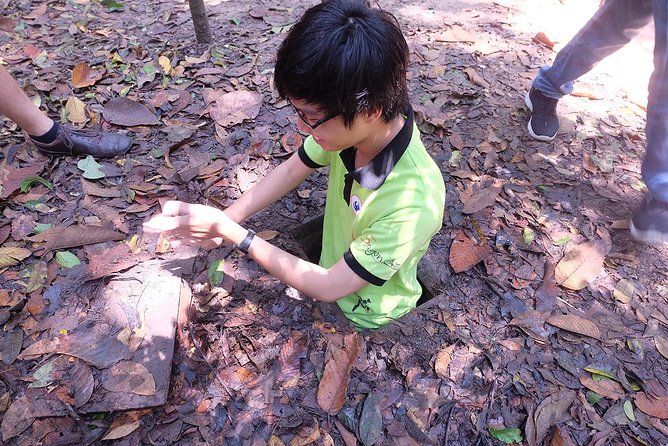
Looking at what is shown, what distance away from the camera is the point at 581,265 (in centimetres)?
239

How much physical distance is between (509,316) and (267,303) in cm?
120

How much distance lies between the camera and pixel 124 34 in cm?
392

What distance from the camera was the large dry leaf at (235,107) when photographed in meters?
3.12

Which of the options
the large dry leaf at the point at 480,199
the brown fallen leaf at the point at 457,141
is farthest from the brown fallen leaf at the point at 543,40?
the large dry leaf at the point at 480,199

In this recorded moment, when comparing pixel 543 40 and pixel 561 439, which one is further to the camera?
pixel 543 40

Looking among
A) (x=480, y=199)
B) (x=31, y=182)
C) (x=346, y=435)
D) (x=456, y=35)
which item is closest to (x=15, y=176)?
(x=31, y=182)

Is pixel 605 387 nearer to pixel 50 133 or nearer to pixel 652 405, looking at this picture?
pixel 652 405

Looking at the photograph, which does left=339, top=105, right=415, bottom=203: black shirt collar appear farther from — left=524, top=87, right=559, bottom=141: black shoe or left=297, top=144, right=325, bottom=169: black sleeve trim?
left=524, top=87, right=559, bottom=141: black shoe

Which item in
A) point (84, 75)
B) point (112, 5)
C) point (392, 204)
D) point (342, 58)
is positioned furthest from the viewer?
point (112, 5)

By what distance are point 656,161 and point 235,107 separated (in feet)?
8.79

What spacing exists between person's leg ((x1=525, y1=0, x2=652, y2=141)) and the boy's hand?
243cm

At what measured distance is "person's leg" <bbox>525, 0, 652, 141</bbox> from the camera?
2.65 m

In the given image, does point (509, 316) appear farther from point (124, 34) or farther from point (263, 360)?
point (124, 34)

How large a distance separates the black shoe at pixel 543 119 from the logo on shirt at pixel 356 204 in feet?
6.40
